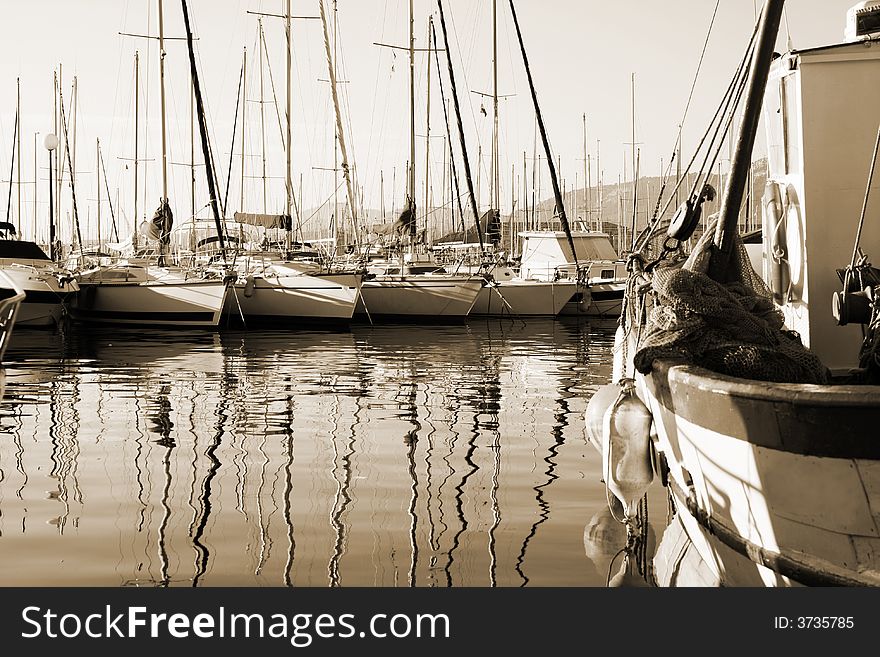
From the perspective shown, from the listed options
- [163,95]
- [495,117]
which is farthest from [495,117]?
[163,95]

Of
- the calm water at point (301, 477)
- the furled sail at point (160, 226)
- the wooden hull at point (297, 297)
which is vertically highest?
the furled sail at point (160, 226)

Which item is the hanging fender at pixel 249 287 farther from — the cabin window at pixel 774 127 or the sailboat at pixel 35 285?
the cabin window at pixel 774 127

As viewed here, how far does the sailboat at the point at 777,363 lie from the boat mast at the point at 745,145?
0.01 m

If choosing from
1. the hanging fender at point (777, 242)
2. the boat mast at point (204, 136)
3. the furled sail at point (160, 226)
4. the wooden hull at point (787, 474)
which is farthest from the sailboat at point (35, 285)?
the wooden hull at point (787, 474)

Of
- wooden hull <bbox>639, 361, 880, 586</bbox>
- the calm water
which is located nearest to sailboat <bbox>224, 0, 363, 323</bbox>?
the calm water

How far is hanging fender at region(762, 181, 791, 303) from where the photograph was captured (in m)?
7.94

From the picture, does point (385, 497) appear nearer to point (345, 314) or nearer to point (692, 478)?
point (692, 478)

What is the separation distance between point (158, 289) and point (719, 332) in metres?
24.8

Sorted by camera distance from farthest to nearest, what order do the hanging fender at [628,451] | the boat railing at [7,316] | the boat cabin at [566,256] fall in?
the boat cabin at [566,256]
the boat railing at [7,316]
the hanging fender at [628,451]

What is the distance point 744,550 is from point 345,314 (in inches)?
947

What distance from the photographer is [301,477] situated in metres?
8.83

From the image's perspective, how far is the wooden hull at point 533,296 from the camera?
3284cm

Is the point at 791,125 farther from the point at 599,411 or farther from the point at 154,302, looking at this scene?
the point at 154,302

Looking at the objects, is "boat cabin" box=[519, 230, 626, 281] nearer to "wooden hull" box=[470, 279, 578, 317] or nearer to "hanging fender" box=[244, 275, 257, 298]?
"wooden hull" box=[470, 279, 578, 317]
